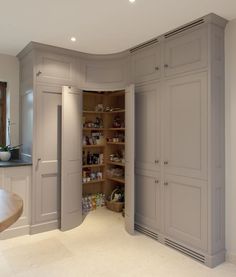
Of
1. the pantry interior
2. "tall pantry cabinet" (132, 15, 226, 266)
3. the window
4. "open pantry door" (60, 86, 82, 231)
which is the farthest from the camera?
the pantry interior

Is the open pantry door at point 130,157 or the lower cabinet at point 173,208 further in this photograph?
the open pantry door at point 130,157

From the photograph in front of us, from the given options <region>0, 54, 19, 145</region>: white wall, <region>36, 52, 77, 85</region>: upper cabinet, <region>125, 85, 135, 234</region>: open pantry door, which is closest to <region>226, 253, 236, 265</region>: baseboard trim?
<region>125, 85, 135, 234</region>: open pantry door

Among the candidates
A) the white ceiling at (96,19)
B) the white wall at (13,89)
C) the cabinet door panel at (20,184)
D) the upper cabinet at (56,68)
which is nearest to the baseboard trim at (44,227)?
the cabinet door panel at (20,184)

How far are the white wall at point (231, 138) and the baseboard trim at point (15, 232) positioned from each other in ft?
7.77

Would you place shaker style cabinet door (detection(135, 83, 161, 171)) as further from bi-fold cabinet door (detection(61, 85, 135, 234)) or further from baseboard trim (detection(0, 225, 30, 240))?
baseboard trim (detection(0, 225, 30, 240))

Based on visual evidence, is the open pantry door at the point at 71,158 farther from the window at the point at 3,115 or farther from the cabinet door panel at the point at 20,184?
the window at the point at 3,115

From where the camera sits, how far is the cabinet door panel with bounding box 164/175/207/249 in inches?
100

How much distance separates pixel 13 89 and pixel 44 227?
2.02m

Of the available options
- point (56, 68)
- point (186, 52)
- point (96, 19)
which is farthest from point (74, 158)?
point (186, 52)

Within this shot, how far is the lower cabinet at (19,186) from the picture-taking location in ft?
10.1

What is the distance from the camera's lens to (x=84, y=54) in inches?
140

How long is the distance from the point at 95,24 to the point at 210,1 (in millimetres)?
1131

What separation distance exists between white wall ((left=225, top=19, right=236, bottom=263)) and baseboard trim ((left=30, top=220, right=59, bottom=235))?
2.12 metres

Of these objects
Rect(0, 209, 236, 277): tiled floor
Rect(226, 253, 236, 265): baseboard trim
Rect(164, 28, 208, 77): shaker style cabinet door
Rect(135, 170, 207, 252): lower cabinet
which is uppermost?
Rect(164, 28, 208, 77): shaker style cabinet door
